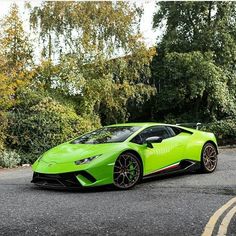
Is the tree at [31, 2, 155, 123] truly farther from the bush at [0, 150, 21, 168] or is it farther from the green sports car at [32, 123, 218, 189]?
the green sports car at [32, 123, 218, 189]

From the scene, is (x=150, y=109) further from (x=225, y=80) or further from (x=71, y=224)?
(x=71, y=224)

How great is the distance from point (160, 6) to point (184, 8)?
2.60 metres

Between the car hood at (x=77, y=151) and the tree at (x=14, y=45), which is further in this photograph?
the tree at (x=14, y=45)

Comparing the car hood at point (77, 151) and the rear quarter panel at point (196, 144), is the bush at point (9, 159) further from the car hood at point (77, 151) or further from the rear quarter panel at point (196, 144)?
the rear quarter panel at point (196, 144)

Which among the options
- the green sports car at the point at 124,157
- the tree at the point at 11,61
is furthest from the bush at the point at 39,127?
the green sports car at the point at 124,157

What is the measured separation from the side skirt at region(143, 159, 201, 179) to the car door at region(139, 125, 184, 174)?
0.08 meters

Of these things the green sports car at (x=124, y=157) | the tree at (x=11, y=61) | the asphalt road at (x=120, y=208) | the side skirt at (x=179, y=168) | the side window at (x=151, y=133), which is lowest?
the asphalt road at (x=120, y=208)

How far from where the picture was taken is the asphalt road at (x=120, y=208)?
5.43 meters

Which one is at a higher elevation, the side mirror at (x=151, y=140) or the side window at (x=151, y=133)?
the side window at (x=151, y=133)

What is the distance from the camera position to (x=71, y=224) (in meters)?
5.64

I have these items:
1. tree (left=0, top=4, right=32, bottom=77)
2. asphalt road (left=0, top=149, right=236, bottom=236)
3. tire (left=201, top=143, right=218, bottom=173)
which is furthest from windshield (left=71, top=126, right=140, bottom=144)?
tree (left=0, top=4, right=32, bottom=77)

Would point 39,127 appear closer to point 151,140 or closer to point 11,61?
point 11,61

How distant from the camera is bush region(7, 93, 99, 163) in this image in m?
14.3

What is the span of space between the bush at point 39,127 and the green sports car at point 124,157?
525 centimetres
